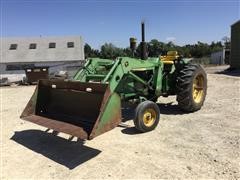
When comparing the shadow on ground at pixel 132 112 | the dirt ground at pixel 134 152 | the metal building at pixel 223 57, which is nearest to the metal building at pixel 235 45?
the shadow on ground at pixel 132 112

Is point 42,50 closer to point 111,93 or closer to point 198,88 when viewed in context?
point 198,88

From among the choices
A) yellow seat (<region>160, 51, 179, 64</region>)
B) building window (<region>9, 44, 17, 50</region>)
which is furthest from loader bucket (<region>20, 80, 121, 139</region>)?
building window (<region>9, 44, 17, 50</region>)

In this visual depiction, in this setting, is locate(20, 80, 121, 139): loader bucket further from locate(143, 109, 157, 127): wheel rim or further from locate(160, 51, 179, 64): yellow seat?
locate(160, 51, 179, 64): yellow seat

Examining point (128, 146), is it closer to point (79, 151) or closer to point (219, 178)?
point (79, 151)

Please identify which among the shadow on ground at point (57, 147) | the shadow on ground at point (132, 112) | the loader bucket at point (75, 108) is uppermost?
the loader bucket at point (75, 108)

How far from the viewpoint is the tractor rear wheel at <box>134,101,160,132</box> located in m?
5.99

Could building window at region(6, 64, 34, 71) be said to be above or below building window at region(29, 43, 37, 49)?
below

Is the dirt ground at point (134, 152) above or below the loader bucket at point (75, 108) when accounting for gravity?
below

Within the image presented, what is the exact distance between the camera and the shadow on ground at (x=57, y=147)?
5.04 meters

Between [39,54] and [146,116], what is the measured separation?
28.6m

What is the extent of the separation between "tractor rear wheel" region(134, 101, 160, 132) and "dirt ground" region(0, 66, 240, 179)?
0.48 feet

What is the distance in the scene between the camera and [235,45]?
23.7 m

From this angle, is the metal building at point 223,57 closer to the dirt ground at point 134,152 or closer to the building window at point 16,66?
the building window at point 16,66

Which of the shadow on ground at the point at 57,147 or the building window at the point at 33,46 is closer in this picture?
the shadow on ground at the point at 57,147
